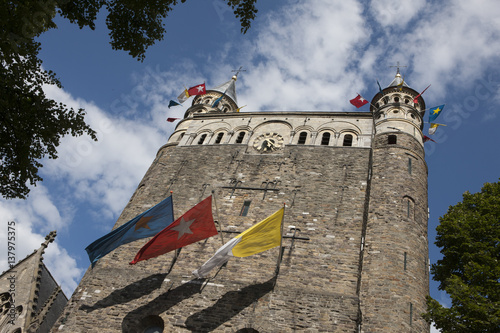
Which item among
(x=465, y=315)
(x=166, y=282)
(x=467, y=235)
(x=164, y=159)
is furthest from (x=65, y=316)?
(x=467, y=235)

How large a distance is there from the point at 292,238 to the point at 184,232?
444cm

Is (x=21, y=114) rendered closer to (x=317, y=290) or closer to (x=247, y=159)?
(x=317, y=290)

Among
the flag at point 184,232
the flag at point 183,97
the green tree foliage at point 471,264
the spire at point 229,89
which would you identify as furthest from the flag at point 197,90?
the green tree foliage at point 471,264

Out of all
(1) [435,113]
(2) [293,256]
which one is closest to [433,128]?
(1) [435,113]

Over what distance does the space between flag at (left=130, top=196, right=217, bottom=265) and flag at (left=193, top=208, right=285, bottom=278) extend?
3.50 ft

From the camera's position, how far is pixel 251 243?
46.4 feet

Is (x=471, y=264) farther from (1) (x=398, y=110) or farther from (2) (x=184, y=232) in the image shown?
(1) (x=398, y=110)

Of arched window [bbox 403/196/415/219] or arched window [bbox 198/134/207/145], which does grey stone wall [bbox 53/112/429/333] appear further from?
arched window [bbox 198/134/207/145]

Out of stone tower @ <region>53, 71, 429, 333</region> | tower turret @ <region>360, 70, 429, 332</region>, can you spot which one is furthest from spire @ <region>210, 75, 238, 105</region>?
tower turret @ <region>360, 70, 429, 332</region>

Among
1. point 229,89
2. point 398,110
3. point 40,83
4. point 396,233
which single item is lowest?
point 40,83

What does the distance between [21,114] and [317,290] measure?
10.8 metres

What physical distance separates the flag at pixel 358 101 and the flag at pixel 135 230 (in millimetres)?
15092

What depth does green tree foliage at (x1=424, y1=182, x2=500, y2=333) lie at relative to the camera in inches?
427

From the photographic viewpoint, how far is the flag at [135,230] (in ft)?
51.3
